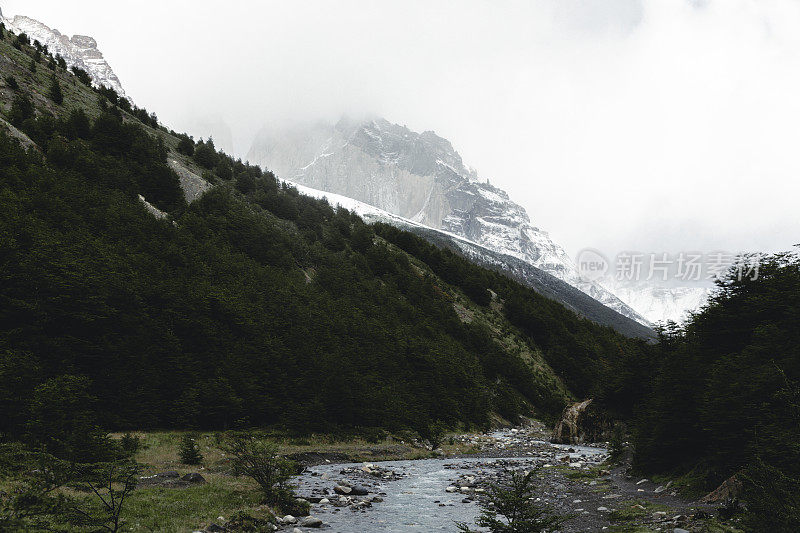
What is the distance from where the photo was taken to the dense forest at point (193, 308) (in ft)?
78.1

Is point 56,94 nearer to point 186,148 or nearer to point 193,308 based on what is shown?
point 186,148

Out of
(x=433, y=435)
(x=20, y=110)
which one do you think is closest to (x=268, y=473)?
(x=433, y=435)

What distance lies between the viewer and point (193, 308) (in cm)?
3234

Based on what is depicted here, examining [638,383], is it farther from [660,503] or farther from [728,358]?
[660,503]

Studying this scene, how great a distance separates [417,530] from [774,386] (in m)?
13.3

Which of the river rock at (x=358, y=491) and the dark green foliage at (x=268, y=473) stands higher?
the dark green foliage at (x=268, y=473)

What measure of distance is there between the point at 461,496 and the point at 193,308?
957 inches

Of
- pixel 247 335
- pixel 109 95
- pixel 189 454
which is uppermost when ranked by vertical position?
pixel 109 95

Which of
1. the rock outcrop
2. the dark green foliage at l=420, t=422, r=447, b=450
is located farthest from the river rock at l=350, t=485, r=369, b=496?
the rock outcrop

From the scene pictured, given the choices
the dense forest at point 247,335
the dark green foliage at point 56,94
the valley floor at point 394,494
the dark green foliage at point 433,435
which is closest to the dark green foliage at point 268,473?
the valley floor at point 394,494

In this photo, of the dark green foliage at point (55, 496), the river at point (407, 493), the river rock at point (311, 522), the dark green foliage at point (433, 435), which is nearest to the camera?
the dark green foliage at point (55, 496)

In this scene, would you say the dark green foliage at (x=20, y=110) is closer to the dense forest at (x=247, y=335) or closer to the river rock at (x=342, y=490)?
the dense forest at (x=247, y=335)

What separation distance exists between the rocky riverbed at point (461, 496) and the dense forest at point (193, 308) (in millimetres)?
9478

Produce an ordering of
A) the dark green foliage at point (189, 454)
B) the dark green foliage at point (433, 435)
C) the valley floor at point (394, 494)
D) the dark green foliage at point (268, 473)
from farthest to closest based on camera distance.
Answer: the dark green foliage at point (433, 435), the dark green foliage at point (189, 454), the dark green foliage at point (268, 473), the valley floor at point (394, 494)
